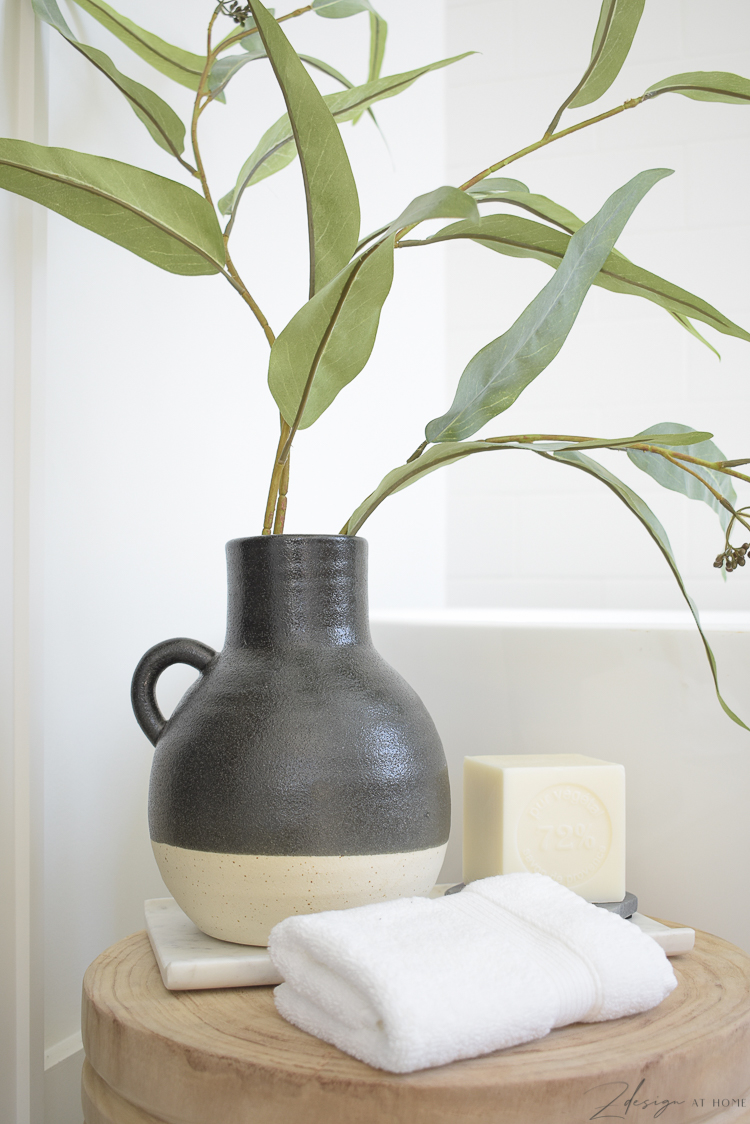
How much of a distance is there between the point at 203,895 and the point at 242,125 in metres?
0.85

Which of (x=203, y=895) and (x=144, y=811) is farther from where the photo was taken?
(x=144, y=811)

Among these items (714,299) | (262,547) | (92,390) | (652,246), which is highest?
(652,246)

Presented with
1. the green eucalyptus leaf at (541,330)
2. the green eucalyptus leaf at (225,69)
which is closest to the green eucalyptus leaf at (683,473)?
the green eucalyptus leaf at (541,330)

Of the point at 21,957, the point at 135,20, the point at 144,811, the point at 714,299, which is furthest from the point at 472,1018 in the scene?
the point at 714,299

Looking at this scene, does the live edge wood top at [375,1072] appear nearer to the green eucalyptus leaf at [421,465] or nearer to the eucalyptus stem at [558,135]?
the green eucalyptus leaf at [421,465]

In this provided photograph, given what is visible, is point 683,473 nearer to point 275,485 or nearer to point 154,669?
point 275,485

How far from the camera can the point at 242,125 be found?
1019 mm

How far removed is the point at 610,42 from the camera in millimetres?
623

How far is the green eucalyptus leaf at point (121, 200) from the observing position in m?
0.53

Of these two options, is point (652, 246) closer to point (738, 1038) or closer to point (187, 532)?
point (187, 532)

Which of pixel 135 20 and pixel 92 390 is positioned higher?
pixel 135 20

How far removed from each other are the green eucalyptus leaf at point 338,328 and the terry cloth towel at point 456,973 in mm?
303

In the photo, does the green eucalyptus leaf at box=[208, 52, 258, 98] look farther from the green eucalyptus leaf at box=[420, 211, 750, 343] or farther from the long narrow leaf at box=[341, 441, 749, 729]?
the long narrow leaf at box=[341, 441, 749, 729]

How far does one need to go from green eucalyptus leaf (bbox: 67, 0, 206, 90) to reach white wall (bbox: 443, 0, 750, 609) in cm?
97
